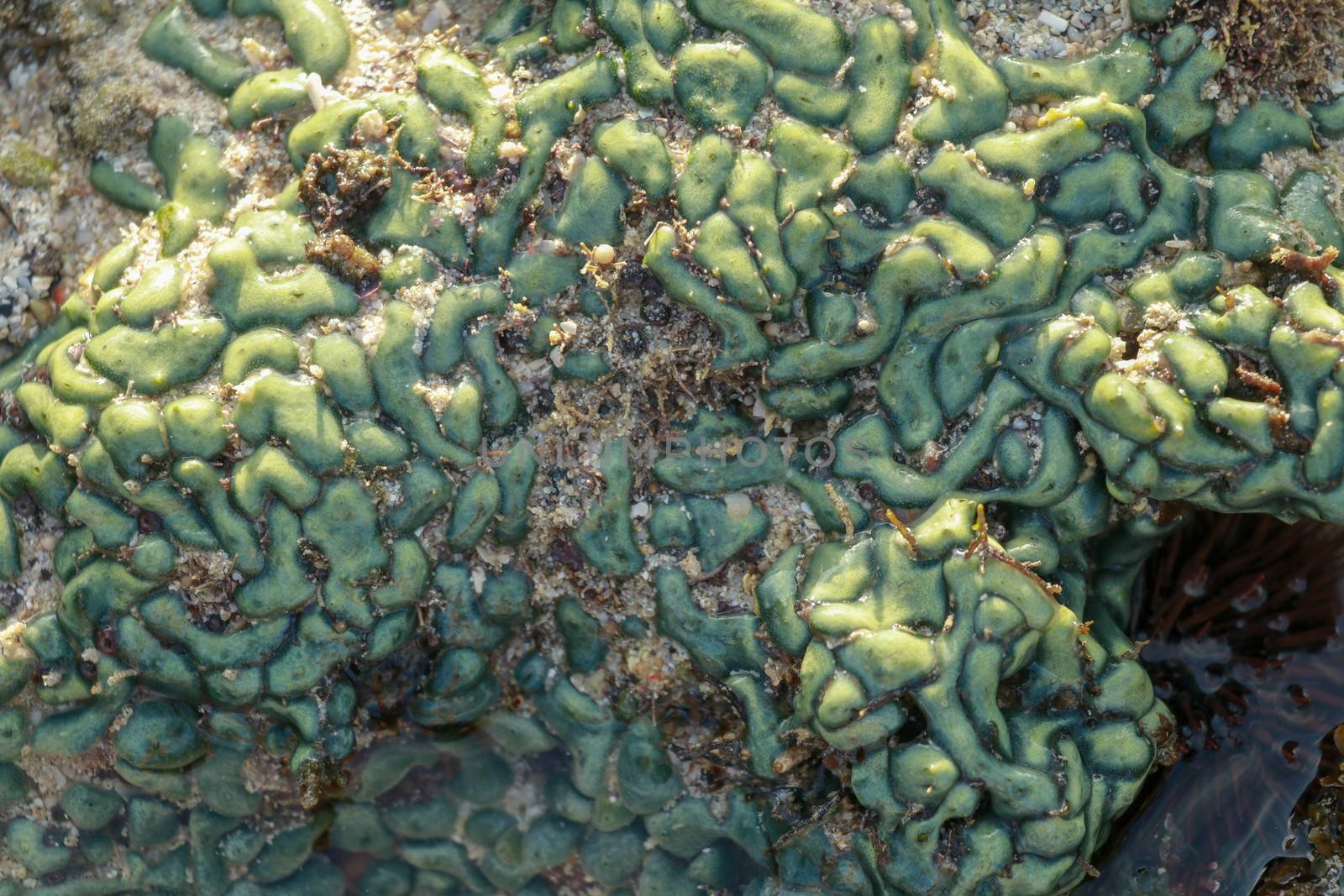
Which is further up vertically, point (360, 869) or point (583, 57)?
point (583, 57)

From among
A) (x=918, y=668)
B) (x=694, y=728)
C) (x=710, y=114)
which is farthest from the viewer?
(x=694, y=728)

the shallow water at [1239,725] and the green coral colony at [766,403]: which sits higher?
the green coral colony at [766,403]

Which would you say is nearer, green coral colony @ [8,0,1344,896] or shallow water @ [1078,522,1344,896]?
green coral colony @ [8,0,1344,896]

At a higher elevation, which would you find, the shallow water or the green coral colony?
the green coral colony

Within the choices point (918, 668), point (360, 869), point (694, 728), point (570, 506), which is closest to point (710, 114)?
point (570, 506)

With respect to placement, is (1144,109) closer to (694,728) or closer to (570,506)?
(570,506)

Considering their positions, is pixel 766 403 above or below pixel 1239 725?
above

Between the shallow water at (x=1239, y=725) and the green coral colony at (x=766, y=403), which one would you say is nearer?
the green coral colony at (x=766, y=403)

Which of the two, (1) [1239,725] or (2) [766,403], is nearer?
(2) [766,403]
